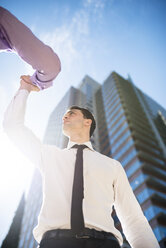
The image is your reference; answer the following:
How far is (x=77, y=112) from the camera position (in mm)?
2268

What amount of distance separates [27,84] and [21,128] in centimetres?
42

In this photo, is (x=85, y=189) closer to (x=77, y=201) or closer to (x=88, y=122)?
(x=77, y=201)

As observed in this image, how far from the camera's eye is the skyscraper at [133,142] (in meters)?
25.6

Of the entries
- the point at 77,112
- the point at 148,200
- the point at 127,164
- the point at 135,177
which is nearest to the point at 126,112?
the point at 127,164

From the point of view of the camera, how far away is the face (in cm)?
209

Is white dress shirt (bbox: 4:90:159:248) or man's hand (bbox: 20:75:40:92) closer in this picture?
white dress shirt (bbox: 4:90:159:248)

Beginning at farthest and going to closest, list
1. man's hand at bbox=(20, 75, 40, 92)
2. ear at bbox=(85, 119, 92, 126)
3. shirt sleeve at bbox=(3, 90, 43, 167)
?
ear at bbox=(85, 119, 92, 126), man's hand at bbox=(20, 75, 40, 92), shirt sleeve at bbox=(3, 90, 43, 167)

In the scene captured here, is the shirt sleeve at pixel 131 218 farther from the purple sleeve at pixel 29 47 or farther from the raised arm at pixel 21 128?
the purple sleeve at pixel 29 47

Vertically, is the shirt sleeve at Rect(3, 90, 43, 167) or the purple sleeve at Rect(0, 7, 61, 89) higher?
the purple sleeve at Rect(0, 7, 61, 89)

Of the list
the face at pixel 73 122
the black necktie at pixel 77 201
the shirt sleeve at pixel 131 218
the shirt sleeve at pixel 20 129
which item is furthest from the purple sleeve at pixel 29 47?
the shirt sleeve at pixel 131 218

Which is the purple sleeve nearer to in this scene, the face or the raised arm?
the raised arm

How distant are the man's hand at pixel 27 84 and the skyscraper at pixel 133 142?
21.5 meters

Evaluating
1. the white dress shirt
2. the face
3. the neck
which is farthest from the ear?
the white dress shirt

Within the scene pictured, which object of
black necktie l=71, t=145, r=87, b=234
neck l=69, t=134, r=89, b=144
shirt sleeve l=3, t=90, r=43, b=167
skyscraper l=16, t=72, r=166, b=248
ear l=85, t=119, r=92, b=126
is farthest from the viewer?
skyscraper l=16, t=72, r=166, b=248
